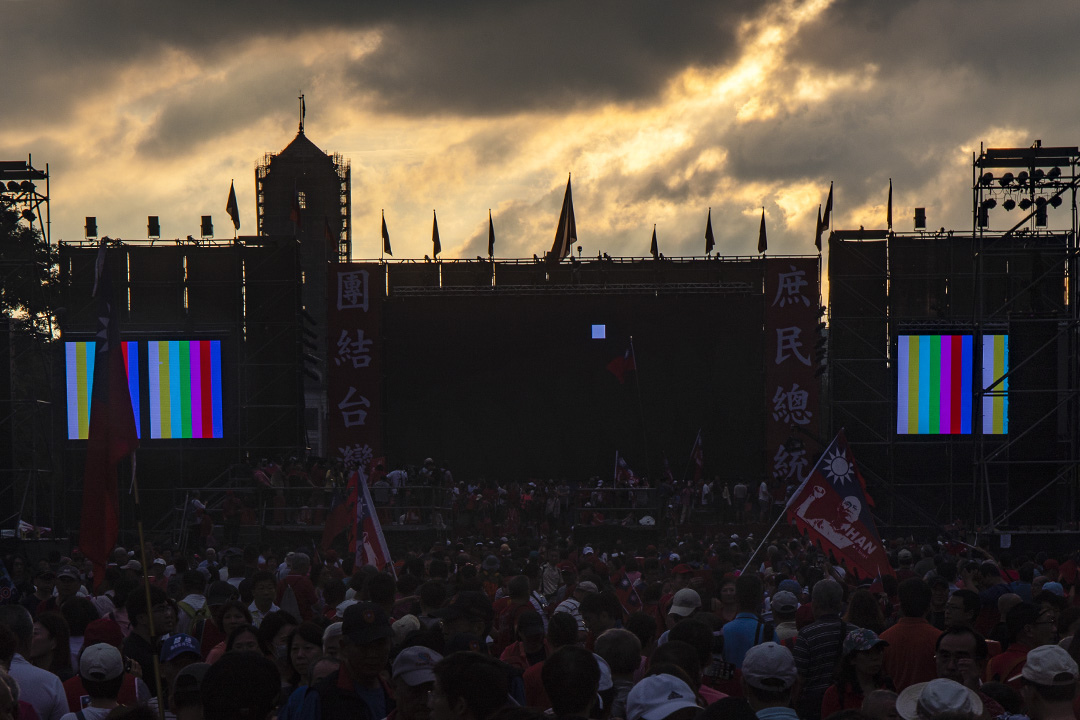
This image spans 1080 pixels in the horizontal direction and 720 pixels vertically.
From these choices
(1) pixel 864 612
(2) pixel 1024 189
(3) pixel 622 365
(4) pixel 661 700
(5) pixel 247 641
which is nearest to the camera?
(4) pixel 661 700

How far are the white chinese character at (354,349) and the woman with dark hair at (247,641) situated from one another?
1087 inches

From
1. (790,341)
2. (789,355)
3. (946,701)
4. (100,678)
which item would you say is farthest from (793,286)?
(946,701)

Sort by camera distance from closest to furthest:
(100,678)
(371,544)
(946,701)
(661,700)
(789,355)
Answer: (946,701), (661,700), (100,678), (371,544), (789,355)

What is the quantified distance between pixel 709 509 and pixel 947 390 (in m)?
6.80

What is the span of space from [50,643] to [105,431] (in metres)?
1.12

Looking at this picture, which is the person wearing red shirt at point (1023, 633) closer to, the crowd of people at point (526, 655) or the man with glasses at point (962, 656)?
the crowd of people at point (526, 655)

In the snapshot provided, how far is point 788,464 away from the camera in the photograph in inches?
1328

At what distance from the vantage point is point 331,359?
3384 centimetres

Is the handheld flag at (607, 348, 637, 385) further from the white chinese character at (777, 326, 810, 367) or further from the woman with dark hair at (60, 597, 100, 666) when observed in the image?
the woman with dark hair at (60, 597, 100, 666)

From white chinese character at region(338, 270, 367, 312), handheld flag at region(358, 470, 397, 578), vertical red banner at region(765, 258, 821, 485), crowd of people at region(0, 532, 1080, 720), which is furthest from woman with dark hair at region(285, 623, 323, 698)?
vertical red banner at region(765, 258, 821, 485)

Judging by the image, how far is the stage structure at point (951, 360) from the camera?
24.2 meters

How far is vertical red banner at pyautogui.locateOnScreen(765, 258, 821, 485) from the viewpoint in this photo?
33594mm

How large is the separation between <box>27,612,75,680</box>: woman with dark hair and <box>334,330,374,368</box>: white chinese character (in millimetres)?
27275

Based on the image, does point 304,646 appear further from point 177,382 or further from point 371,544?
point 177,382
